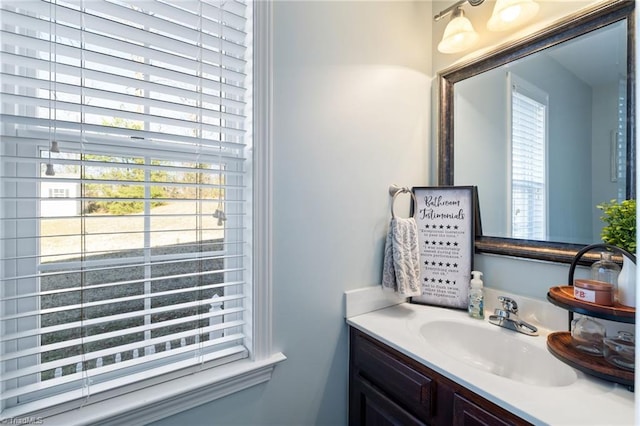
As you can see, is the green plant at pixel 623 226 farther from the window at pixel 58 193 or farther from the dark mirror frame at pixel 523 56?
the window at pixel 58 193

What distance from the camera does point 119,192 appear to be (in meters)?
0.86

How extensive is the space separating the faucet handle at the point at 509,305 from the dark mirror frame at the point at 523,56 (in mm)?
185

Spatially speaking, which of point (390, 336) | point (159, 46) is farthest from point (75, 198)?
point (390, 336)

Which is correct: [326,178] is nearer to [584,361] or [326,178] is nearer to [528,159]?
[528,159]

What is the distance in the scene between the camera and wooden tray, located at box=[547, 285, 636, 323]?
0.73 meters

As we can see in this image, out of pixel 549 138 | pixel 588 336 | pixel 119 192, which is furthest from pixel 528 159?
pixel 119 192

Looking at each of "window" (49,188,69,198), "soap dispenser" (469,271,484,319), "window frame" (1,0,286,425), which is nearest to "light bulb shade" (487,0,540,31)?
"window frame" (1,0,286,425)

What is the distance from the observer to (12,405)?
736mm

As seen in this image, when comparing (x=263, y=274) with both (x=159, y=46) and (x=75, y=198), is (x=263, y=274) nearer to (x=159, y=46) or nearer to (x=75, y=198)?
(x=75, y=198)

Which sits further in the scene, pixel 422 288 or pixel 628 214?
pixel 422 288

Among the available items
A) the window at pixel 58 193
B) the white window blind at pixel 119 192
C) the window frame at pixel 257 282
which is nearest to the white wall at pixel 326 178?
the window frame at pixel 257 282

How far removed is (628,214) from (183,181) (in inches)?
→ 52.1

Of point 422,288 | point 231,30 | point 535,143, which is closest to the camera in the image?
point 231,30

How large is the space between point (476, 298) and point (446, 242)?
27 centimetres
